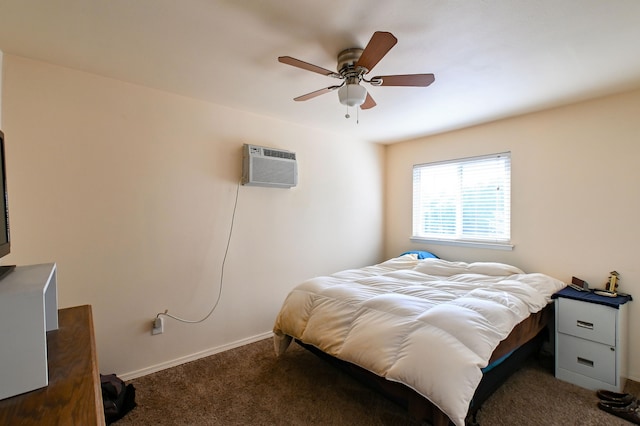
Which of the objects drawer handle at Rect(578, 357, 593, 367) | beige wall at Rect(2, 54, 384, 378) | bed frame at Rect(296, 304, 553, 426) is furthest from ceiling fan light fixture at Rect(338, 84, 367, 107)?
drawer handle at Rect(578, 357, 593, 367)

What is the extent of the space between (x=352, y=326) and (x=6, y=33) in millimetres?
2682

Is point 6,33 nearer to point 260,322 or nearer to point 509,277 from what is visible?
point 260,322

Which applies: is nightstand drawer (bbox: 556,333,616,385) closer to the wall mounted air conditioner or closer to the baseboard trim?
the baseboard trim

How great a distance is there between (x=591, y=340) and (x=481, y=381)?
123 cm

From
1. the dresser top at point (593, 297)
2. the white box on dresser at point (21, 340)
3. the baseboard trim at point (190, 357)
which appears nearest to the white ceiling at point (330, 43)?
the white box on dresser at point (21, 340)

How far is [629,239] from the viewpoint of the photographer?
8.08ft

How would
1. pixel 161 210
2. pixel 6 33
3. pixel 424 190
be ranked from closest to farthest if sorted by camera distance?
pixel 6 33 < pixel 161 210 < pixel 424 190

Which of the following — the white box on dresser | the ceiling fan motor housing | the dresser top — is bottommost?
the dresser top

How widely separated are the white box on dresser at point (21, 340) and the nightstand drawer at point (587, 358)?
3145 mm

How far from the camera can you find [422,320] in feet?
5.69

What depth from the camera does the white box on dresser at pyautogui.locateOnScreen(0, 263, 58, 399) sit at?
2.47 feet

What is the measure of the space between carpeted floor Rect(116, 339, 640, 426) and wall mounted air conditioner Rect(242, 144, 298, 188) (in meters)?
1.66

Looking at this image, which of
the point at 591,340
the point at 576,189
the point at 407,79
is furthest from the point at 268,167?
the point at 591,340

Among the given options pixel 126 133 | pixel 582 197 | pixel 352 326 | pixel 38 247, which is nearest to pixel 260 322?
pixel 352 326
